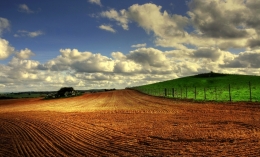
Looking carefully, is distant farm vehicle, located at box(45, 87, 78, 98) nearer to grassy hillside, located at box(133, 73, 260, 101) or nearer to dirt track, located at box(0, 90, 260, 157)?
grassy hillside, located at box(133, 73, 260, 101)

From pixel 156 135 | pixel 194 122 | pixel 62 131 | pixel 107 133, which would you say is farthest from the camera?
pixel 194 122

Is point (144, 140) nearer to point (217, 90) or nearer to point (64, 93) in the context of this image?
point (217, 90)

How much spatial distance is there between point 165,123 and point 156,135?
3985 mm

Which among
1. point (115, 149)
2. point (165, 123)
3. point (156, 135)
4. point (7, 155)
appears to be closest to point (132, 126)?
point (165, 123)

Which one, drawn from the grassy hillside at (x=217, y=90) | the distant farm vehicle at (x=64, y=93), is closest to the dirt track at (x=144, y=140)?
the grassy hillside at (x=217, y=90)

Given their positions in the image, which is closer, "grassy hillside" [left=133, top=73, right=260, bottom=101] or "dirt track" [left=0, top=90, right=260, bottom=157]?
"dirt track" [left=0, top=90, right=260, bottom=157]

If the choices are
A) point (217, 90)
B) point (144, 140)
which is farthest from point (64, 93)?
point (144, 140)

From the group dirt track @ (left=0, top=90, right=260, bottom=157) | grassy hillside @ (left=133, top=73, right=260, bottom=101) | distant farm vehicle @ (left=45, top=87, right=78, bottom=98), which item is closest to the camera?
dirt track @ (left=0, top=90, right=260, bottom=157)

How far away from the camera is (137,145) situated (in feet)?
39.6

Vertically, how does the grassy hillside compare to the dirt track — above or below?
above

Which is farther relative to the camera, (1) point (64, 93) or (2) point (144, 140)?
(1) point (64, 93)

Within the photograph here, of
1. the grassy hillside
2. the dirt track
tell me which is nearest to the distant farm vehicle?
the grassy hillside

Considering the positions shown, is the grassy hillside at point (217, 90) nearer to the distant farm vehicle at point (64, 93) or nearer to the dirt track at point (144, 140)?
the dirt track at point (144, 140)

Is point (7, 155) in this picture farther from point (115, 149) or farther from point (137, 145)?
point (137, 145)
